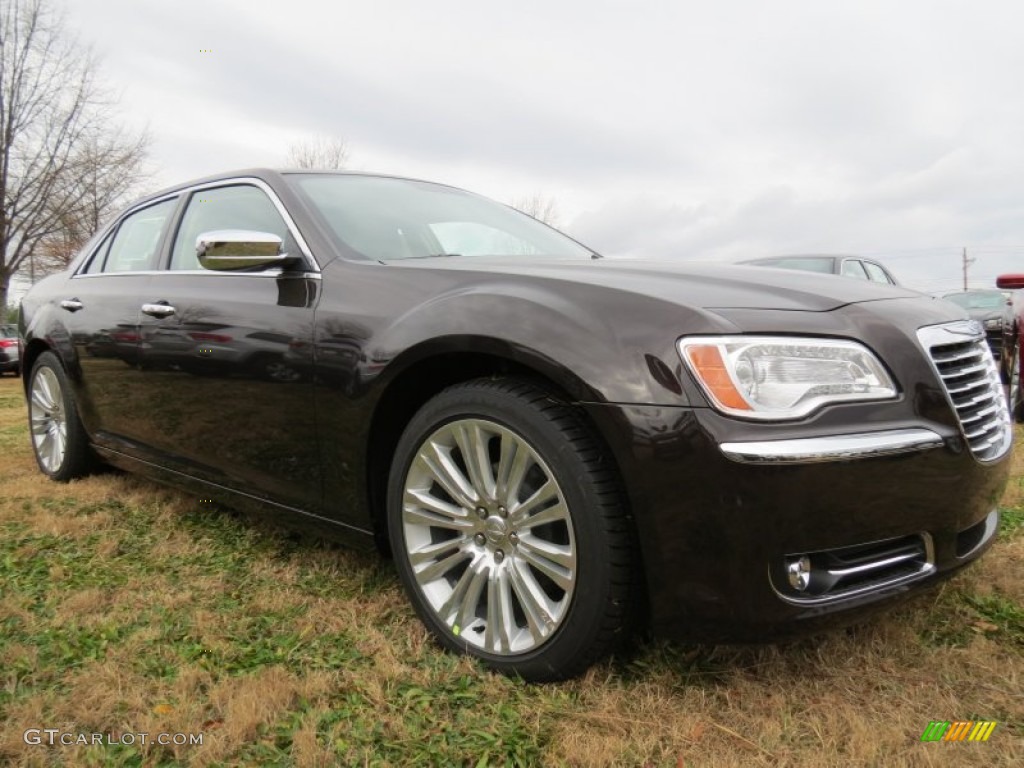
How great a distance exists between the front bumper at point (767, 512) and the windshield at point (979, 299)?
1229 cm

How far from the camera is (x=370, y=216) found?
263cm

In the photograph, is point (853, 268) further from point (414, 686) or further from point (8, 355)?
point (8, 355)

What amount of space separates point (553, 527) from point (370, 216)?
4.63ft

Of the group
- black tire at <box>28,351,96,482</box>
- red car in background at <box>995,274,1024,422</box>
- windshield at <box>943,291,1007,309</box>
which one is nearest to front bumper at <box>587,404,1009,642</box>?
black tire at <box>28,351,96,482</box>

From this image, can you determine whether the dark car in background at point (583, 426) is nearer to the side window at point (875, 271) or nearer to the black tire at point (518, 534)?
the black tire at point (518, 534)

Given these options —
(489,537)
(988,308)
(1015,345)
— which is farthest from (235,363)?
(988,308)

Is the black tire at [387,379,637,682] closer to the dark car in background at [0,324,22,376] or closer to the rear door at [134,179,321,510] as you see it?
the rear door at [134,179,321,510]

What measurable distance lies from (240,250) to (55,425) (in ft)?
7.77

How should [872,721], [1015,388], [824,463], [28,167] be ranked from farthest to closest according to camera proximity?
[28,167]
[1015,388]
[872,721]
[824,463]

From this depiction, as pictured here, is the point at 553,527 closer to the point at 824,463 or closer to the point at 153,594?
the point at 824,463

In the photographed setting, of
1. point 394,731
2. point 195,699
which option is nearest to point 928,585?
point 394,731

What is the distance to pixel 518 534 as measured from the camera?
1.81 metres

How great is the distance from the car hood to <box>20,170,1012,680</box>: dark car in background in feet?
0.04

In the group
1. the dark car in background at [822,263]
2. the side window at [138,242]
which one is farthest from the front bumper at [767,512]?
the dark car in background at [822,263]
